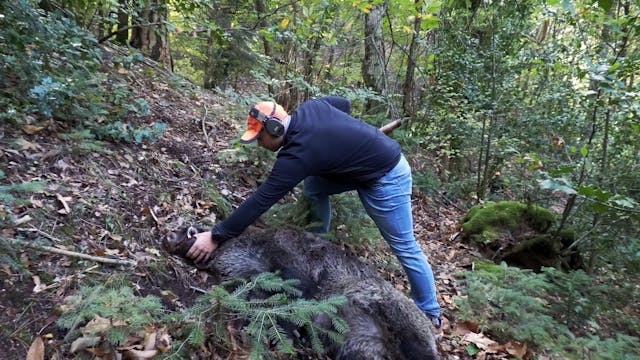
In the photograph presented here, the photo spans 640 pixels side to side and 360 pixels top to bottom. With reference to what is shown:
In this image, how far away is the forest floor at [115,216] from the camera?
2.73 m

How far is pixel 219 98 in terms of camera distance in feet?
29.9

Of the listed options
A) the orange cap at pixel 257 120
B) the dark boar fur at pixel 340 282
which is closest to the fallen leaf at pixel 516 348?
the dark boar fur at pixel 340 282

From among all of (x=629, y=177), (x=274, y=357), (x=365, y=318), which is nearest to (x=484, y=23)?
(x=629, y=177)

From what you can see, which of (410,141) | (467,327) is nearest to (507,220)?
(410,141)

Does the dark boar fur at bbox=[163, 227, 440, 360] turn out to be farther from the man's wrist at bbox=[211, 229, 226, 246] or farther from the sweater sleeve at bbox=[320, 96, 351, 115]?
the sweater sleeve at bbox=[320, 96, 351, 115]

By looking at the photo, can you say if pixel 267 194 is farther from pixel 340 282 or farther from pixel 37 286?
pixel 37 286

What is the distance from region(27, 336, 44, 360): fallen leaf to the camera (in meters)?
2.33

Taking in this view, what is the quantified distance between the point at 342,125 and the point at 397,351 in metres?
1.95

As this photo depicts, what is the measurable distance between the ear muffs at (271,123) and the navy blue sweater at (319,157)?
0.09 metres

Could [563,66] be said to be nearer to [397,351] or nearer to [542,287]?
[542,287]

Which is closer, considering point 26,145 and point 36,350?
point 36,350

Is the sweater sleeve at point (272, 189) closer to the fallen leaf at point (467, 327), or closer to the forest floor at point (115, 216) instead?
the forest floor at point (115, 216)

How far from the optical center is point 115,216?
3812 millimetres

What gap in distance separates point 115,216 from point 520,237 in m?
7.05
